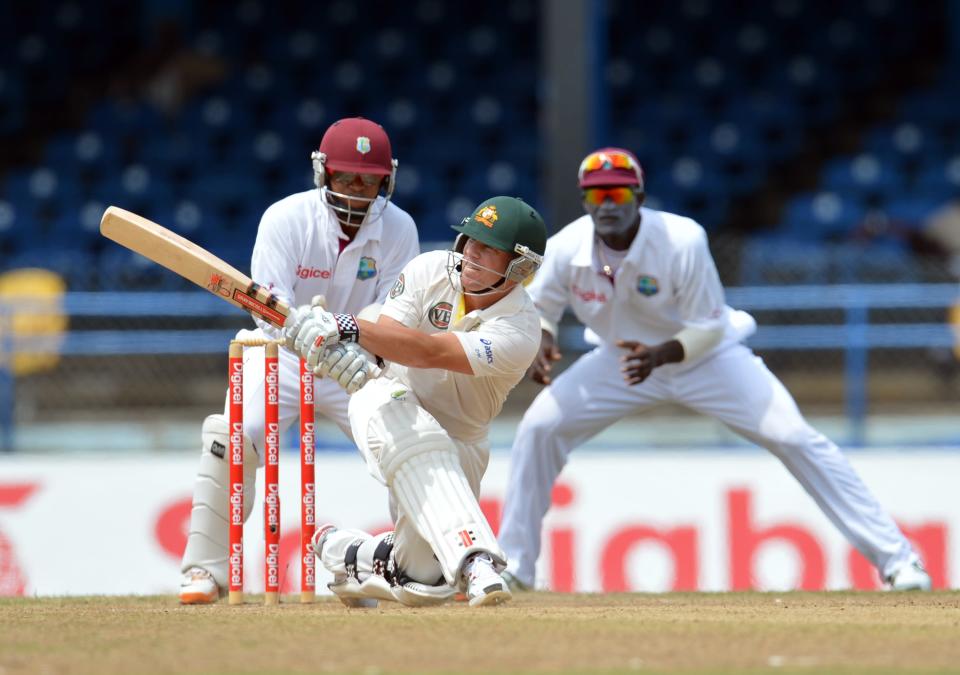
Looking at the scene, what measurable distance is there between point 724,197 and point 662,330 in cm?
735

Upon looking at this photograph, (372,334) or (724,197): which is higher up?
(724,197)

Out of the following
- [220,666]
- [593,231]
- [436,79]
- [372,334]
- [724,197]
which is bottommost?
[220,666]

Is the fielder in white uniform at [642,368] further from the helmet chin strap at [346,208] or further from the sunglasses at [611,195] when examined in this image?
the helmet chin strap at [346,208]

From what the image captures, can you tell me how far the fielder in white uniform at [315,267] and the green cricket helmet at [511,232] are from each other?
0.71m

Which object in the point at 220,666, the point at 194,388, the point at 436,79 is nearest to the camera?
the point at 220,666

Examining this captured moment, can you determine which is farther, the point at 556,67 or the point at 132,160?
the point at 132,160

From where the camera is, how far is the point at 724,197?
571 inches

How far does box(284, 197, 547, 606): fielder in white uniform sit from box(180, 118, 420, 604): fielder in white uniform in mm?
463

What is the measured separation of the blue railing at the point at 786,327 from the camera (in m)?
10.1

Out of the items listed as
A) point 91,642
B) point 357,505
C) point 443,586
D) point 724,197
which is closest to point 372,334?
point 443,586

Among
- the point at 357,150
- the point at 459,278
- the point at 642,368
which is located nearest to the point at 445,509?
the point at 459,278

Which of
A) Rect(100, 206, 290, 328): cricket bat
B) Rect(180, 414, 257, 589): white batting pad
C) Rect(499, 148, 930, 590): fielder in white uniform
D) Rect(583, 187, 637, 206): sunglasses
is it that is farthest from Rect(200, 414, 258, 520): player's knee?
Rect(583, 187, 637, 206): sunglasses

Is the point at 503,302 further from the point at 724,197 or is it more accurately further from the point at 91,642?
the point at 724,197

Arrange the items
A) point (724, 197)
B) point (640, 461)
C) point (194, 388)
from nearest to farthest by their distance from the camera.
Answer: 1. point (640, 461)
2. point (194, 388)
3. point (724, 197)
